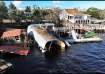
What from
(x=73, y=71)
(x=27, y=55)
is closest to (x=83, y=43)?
(x=27, y=55)

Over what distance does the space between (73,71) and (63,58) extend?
8.88 metres

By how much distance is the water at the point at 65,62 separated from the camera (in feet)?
143

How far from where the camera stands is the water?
43.4 m

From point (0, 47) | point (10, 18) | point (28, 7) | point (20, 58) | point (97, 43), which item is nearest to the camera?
point (20, 58)

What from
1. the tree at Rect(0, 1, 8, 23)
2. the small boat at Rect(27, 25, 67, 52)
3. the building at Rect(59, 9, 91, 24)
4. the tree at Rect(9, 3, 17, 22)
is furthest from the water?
the tree at Rect(0, 1, 8, 23)

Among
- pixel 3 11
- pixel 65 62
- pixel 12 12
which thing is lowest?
pixel 65 62

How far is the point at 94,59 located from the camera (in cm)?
5109

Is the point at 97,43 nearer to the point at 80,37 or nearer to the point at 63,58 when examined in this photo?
the point at 80,37

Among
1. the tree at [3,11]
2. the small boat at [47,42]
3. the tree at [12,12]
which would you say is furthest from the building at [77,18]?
the small boat at [47,42]

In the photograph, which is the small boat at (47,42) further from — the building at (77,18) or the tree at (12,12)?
the tree at (12,12)

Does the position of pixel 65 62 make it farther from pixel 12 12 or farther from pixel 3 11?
pixel 12 12

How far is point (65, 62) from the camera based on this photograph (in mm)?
48438

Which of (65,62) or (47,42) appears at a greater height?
(47,42)

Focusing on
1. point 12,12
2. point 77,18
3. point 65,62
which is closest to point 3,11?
point 12,12
